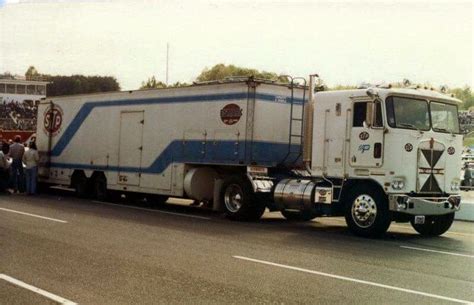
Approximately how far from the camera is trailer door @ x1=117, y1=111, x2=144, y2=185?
1825 centimetres

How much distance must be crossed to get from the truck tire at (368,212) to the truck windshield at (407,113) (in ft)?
4.65

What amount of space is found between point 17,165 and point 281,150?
32.7 ft

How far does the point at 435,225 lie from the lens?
13523mm

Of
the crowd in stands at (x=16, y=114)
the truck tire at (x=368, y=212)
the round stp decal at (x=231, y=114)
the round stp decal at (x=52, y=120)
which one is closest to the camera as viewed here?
the truck tire at (x=368, y=212)

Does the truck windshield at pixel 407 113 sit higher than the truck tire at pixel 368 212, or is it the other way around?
the truck windshield at pixel 407 113

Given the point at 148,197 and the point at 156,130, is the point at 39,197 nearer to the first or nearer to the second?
the point at 148,197

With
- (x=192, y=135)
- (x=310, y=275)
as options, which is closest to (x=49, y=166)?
(x=192, y=135)

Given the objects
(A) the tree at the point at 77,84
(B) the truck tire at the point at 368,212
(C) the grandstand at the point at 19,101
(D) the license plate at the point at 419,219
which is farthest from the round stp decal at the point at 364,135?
(A) the tree at the point at 77,84

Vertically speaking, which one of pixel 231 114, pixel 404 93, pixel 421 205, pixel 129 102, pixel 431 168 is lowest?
pixel 421 205

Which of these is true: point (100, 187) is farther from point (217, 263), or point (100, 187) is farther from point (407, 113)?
point (217, 263)

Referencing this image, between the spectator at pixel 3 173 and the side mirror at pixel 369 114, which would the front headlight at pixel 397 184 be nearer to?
the side mirror at pixel 369 114

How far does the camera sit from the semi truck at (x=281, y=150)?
12.6 metres

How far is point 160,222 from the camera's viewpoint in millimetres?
14070

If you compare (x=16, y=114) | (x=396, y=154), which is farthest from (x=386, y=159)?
(x=16, y=114)
